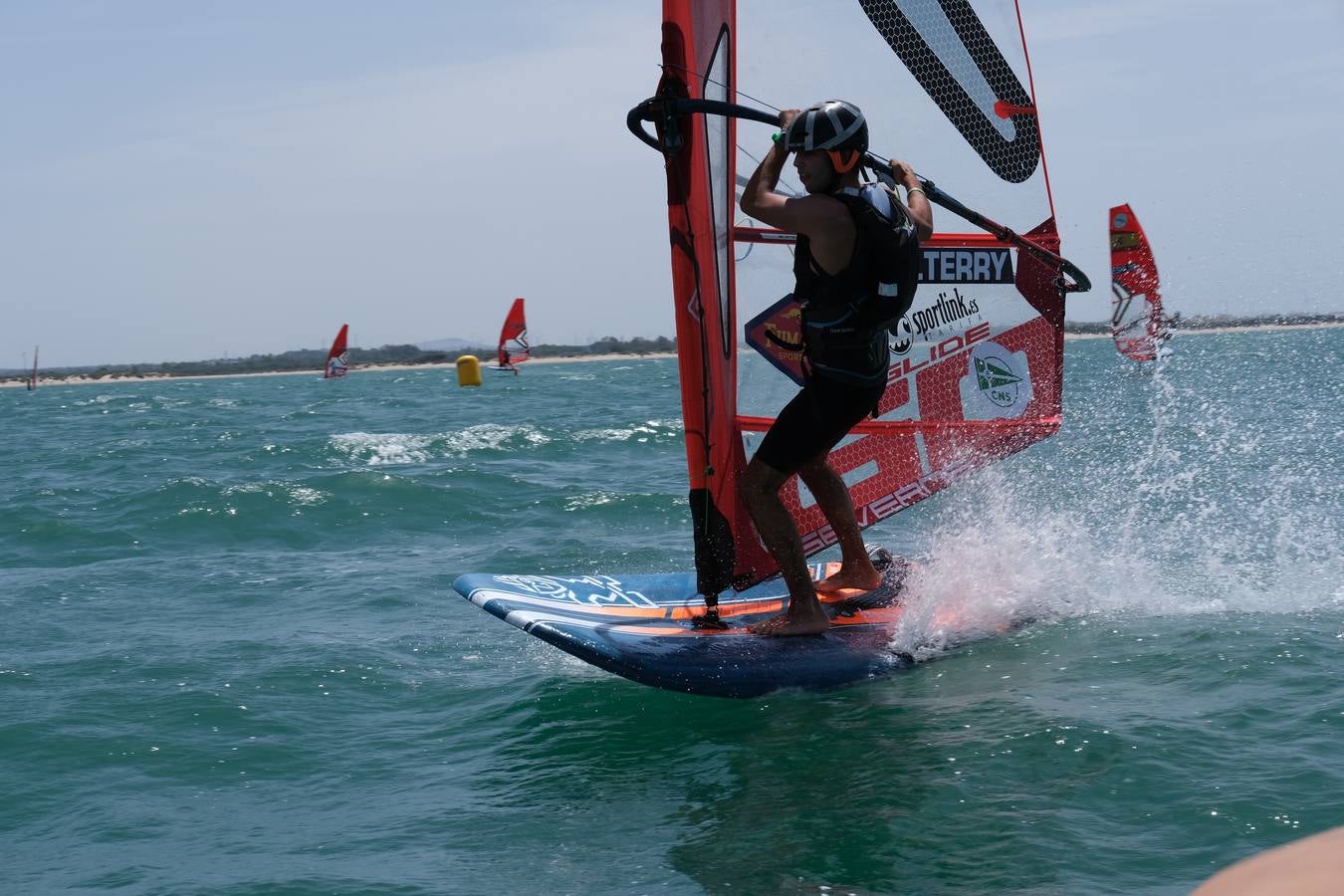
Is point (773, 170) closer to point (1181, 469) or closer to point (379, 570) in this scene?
point (379, 570)

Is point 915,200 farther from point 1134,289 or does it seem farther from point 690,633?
point 1134,289

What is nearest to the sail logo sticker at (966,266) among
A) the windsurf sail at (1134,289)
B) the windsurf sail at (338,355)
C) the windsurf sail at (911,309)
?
the windsurf sail at (911,309)

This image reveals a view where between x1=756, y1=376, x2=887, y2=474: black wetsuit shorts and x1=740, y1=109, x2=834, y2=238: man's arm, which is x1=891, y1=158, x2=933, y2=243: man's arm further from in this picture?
x1=756, y1=376, x2=887, y2=474: black wetsuit shorts

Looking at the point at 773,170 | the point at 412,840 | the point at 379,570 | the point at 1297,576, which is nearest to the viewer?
the point at 412,840

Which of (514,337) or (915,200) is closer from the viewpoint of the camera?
(915,200)

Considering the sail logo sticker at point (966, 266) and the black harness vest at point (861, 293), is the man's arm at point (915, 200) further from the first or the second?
the sail logo sticker at point (966, 266)

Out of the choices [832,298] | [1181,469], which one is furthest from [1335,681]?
[1181,469]

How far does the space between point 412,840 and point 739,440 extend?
2.14m

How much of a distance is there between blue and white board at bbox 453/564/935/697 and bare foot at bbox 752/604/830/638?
0.04 meters

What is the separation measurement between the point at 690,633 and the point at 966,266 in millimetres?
1837

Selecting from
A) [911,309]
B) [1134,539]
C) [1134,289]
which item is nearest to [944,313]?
[911,309]

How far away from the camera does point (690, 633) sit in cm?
514

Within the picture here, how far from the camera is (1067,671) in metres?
4.82

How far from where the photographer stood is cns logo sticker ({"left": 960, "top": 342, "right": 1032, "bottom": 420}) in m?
5.41
